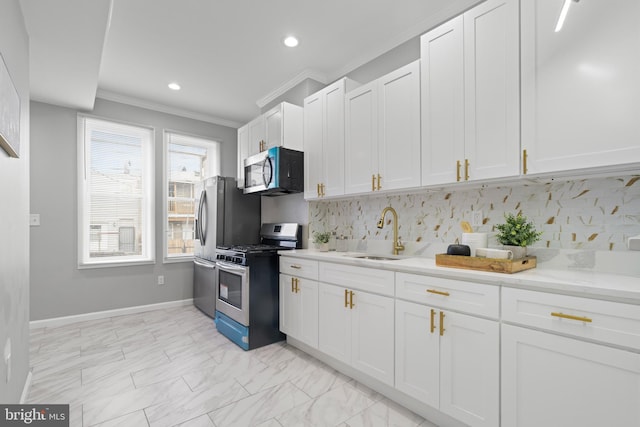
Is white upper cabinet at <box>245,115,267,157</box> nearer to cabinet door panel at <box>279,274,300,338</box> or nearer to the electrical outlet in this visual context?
cabinet door panel at <box>279,274,300,338</box>

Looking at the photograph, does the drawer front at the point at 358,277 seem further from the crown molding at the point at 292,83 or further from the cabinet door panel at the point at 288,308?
the crown molding at the point at 292,83

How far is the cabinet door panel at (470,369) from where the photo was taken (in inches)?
60.6

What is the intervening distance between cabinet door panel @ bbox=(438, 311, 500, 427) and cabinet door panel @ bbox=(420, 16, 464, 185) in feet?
2.91

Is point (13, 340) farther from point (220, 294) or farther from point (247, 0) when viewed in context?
point (247, 0)

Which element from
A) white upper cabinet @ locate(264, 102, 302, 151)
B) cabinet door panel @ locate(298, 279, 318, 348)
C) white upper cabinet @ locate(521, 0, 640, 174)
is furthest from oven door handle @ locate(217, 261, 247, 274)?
white upper cabinet @ locate(521, 0, 640, 174)

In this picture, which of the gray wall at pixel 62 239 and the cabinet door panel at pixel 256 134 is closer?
the gray wall at pixel 62 239

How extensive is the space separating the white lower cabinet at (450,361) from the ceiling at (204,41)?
2.22 metres

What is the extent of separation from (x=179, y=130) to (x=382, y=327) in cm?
395

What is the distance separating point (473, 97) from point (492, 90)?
0.11 meters

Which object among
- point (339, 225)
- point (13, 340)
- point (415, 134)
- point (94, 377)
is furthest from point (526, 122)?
point (94, 377)

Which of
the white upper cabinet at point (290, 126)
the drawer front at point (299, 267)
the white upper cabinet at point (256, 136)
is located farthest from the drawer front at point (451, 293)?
the white upper cabinet at point (256, 136)

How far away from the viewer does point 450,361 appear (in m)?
1.71

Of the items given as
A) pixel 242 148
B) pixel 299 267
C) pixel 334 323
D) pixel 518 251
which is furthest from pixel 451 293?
pixel 242 148

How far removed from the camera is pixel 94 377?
7.93ft
